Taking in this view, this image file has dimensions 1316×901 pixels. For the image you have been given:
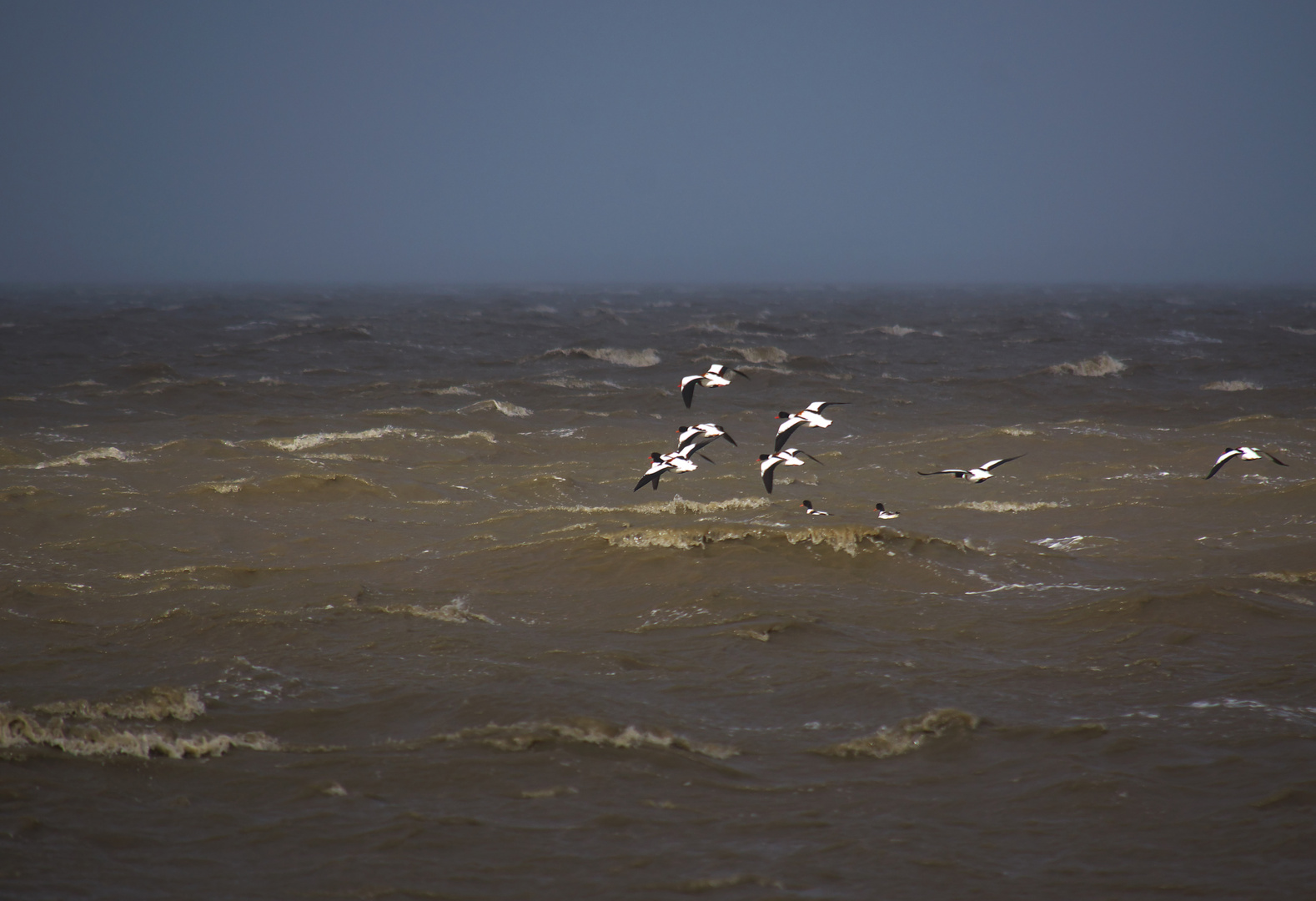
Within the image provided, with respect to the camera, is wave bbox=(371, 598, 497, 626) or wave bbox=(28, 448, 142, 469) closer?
wave bbox=(371, 598, 497, 626)

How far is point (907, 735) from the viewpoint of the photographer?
7.52 m

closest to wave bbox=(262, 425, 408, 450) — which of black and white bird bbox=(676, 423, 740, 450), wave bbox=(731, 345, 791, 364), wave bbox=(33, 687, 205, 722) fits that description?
black and white bird bbox=(676, 423, 740, 450)

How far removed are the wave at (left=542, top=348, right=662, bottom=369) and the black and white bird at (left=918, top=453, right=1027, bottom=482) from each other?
20.2 m

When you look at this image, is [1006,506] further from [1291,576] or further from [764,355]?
[764,355]

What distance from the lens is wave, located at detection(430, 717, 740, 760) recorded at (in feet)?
24.1

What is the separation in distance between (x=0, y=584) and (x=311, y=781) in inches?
260

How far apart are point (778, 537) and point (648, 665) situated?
14.3 feet

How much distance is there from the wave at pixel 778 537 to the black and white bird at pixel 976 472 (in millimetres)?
2705

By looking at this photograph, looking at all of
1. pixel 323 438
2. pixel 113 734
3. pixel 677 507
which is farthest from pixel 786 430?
pixel 113 734

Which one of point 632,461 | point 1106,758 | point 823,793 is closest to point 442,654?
point 823,793

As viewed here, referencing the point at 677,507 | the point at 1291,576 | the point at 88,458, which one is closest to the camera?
the point at 1291,576

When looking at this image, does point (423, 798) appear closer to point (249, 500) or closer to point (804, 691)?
point (804, 691)

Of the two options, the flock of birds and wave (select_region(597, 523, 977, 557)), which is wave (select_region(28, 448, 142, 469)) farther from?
wave (select_region(597, 523, 977, 557))

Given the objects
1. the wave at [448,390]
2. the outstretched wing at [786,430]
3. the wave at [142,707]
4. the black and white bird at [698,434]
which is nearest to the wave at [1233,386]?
the outstretched wing at [786,430]
